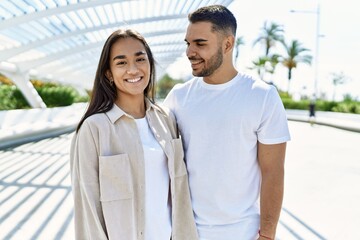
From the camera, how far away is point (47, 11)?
12.0 m

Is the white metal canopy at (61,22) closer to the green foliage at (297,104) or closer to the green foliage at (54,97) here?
the green foliage at (54,97)

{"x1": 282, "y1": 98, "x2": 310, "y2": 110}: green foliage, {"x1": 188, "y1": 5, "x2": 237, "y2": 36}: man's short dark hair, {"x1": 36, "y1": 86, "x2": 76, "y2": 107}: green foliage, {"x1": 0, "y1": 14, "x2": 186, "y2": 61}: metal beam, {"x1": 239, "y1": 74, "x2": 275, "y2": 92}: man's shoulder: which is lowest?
{"x1": 282, "y1": 98, "x2": 310, "y2": 110}: green foliage

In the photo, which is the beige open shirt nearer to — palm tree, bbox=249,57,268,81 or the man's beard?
the man's beard

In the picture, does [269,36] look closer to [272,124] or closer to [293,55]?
[293,55]

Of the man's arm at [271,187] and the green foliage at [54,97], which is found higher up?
the man's arm at [271,187]

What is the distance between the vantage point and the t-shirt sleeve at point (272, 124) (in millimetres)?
1980

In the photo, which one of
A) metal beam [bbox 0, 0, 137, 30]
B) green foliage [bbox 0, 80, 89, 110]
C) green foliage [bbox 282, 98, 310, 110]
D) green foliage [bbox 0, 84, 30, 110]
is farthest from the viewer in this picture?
green foliage [bbox 282, 98, 310, 110]

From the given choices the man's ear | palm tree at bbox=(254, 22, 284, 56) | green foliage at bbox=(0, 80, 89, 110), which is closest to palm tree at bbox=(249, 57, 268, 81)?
palm tree at bbox=(254, 22, 284, 56)

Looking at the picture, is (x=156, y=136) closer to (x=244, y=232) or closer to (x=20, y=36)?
(x=244, y=232)

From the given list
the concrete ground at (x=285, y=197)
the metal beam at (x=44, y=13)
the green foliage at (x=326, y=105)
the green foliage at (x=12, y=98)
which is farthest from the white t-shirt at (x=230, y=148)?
the green foliage at (x=326, y=105)

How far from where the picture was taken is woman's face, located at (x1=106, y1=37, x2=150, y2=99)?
208 centimetres

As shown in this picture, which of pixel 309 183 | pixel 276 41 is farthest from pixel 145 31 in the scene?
pixel 276 41

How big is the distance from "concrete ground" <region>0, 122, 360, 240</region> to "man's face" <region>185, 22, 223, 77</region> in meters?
3.04

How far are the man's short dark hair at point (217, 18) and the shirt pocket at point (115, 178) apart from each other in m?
0.82
